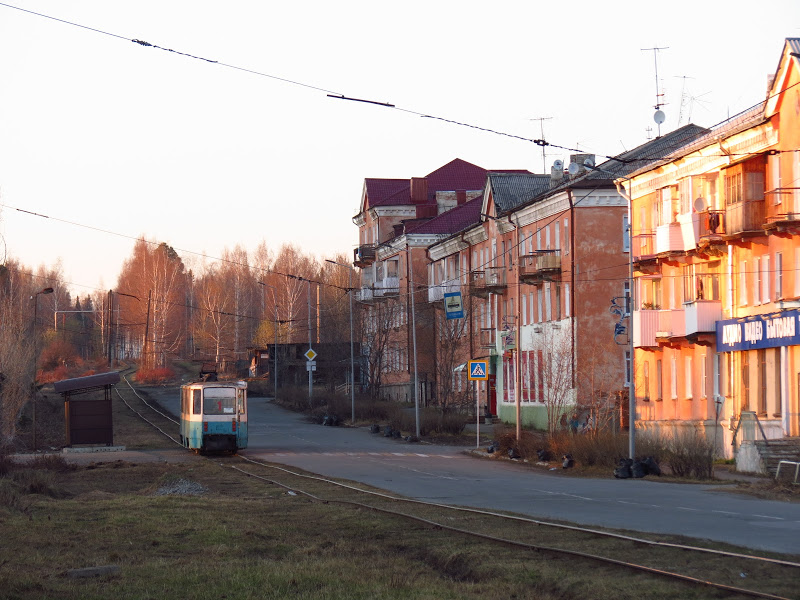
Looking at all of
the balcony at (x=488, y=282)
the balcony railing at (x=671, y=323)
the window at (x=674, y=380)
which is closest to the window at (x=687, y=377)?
the window at (x=674, y=380)

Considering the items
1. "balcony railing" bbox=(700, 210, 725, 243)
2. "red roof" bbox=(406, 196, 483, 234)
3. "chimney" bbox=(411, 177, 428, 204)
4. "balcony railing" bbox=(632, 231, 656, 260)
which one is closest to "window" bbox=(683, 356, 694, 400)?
"balcony railing" bbox=(632, 231, 656, 260)

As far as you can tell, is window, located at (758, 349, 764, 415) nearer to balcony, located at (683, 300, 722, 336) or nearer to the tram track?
balcony, located at (683, 300, 722, 336)

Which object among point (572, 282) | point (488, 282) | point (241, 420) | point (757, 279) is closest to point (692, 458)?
point (757, 279)

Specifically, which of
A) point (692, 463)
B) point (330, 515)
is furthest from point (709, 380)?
point (330, 515)

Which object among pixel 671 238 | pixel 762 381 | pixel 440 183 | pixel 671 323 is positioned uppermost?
pixel 440 183

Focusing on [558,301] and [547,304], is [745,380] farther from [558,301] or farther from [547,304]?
[547,304]

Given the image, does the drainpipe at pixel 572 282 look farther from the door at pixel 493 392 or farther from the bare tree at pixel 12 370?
the bare tree at pixel 12 370

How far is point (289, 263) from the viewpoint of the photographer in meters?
141

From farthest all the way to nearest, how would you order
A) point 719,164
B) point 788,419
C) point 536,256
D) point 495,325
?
point 495,325
point 536,256
point 719,164
point 788,419

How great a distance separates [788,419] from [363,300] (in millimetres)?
55913

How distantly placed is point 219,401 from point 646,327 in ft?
52.6

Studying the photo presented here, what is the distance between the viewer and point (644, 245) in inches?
1649

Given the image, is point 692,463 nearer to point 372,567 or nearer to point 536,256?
point 372,567

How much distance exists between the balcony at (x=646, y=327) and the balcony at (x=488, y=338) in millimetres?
22189
